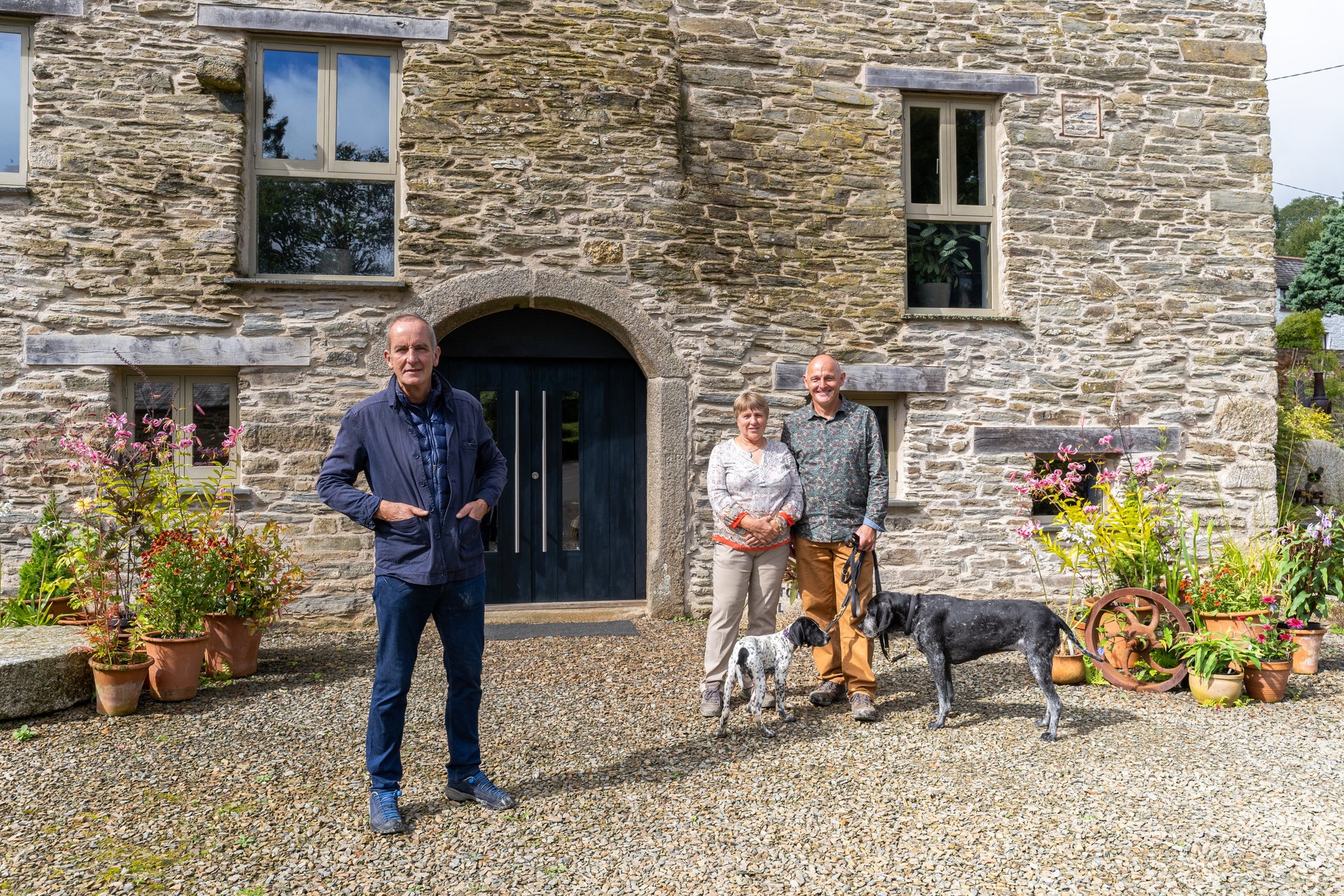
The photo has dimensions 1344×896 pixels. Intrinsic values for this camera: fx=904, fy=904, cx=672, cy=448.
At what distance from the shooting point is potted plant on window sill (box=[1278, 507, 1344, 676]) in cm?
527

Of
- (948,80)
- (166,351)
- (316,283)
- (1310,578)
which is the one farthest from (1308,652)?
(166,351)

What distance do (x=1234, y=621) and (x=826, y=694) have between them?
Answer: 234cm

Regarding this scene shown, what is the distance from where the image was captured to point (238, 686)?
5109 millimetres

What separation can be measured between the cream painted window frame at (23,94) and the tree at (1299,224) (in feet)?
150

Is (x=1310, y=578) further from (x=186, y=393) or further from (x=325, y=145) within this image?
(x=186, y=393)

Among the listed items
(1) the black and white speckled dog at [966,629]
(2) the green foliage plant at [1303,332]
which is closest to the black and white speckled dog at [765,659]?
(1) the black and white speckled dog at [966,629]

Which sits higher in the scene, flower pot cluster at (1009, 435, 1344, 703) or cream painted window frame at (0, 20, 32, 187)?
cream painted window frame at (0, 20, 32, 187)

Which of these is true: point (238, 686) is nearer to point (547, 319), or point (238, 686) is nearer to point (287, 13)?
point (547, 319)

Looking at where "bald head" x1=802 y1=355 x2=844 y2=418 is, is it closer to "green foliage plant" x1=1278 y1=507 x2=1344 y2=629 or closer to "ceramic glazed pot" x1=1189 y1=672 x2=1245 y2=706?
"ceramic glazed pot" x1=1189 y1=672 x2=1245 y2=706

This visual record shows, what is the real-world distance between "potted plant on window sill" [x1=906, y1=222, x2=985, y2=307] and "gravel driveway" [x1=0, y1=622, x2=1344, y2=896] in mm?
3863

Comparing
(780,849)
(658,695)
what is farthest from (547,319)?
(780,849)

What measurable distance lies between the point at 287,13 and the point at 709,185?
341 cm

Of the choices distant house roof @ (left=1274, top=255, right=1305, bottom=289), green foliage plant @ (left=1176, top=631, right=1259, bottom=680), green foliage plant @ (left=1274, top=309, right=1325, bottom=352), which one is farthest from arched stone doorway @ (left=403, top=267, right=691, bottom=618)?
distant house roof @ (left=1274, top=255, right=1305, bottom=289)

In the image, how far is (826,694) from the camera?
15.6 feet
